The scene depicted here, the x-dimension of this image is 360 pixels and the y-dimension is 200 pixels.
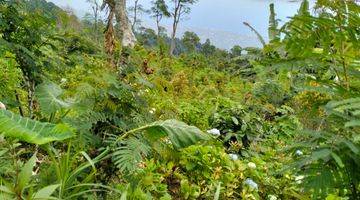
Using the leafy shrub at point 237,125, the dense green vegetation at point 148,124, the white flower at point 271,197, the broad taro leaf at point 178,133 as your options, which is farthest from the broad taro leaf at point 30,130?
the leafy shrub at point 237,125

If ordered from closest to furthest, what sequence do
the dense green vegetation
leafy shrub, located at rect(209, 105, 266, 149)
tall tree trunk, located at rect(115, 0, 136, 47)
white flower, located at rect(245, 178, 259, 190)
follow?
the dense green vegetation → white flower, located at rect(245, 178, 259, 190) → leafy shrub, located at rect(209, 105, 266, 149) → tall tree trunk, located at rect(115, 0, 136, 47)

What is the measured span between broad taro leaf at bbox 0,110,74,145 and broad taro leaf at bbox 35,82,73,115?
0.58 metres

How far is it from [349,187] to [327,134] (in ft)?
0.60

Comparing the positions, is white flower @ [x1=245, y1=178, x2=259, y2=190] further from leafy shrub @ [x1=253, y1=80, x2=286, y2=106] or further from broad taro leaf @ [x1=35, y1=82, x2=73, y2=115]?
leafy shrub @ [x1=253, y1=80, x2=286, y2=106]

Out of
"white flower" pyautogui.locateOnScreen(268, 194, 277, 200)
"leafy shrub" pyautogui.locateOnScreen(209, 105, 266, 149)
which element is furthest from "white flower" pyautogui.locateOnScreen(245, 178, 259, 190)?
"leafy shrub" pyautogui.locateOnScreen(209, 105, 266, 149)

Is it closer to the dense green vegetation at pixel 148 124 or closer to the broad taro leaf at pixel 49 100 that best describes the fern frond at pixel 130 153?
the dense green vegetation at pixel 148 124

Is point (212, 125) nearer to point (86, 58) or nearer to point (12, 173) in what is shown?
point (86, 58)

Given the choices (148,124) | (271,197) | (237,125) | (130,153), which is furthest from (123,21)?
(130,153)

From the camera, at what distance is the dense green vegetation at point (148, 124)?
138 centimetres

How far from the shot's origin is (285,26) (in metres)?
1.43

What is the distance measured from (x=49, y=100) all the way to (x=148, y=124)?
501 mm

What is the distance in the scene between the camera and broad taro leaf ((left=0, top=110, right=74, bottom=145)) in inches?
54.6

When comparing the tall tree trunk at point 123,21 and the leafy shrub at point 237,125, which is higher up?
the tall tree trunk at point 123,21

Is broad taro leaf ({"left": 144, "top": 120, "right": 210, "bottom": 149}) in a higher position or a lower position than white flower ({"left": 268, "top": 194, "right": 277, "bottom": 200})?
higher
